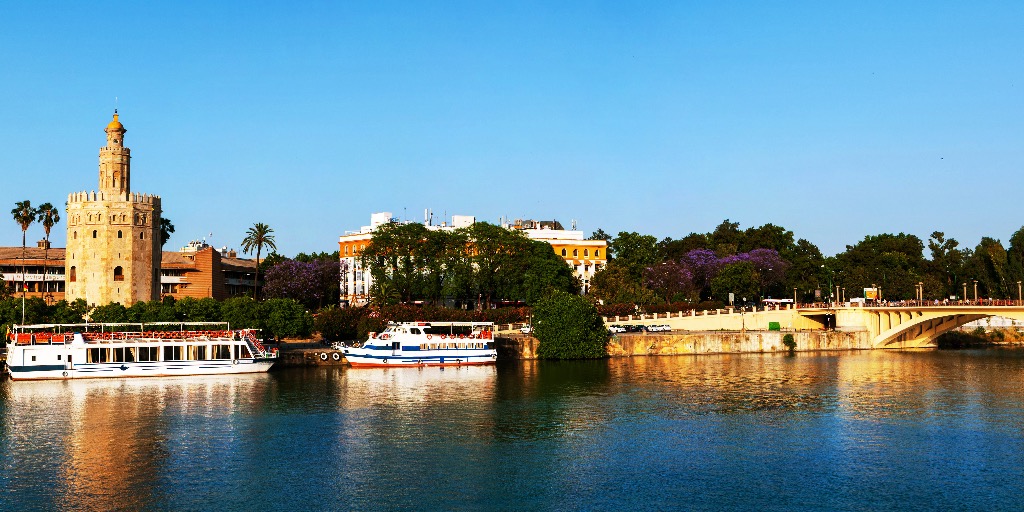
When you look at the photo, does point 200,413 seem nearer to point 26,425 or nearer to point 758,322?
point 26,425

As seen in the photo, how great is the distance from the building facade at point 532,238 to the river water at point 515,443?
78.0 metres

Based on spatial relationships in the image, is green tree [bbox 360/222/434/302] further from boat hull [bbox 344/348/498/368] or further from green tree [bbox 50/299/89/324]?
green tree [bbox 50/299/89/324]

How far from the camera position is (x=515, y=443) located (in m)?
54.6

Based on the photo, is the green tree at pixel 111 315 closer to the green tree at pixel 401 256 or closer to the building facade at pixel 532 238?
the green tree at pixel 401 256

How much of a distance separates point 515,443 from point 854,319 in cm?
7637

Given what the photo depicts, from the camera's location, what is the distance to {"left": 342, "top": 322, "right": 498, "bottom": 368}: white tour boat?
93.4 meters

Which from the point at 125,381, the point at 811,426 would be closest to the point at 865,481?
the point at 811,426

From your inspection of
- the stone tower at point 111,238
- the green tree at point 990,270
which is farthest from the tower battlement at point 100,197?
the green tree at point 990,270

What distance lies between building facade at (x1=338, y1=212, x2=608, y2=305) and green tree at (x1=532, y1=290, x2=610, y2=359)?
187ft

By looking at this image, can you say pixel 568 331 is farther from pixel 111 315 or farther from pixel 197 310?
pixel 111 315

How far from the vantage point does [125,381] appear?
3211 inches

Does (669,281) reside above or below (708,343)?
above

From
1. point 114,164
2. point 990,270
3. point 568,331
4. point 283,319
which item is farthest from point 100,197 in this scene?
point 990,270

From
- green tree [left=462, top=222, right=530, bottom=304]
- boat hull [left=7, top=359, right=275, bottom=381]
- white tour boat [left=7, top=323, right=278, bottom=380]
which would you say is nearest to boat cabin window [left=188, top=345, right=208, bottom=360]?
white tour boat [left=7, top=323, right=278, bottom=380]
